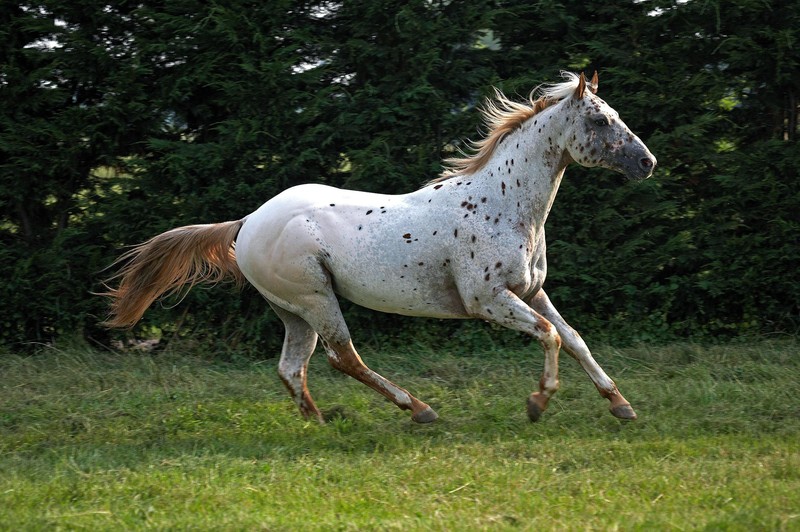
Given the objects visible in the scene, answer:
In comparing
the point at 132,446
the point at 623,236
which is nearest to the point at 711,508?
the point at 132,446

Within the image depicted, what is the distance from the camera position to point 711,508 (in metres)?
3.66

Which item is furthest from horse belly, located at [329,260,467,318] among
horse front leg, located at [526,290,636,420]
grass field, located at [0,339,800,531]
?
grass field, located at [0,339,800,531]

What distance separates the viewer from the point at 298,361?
564 centimetres

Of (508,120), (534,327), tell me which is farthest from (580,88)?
(534,327)

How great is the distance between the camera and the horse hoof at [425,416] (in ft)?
17.2

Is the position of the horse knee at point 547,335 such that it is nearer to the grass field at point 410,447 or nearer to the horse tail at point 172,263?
the grass field at point 410,447

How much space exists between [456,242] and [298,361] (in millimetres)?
1341

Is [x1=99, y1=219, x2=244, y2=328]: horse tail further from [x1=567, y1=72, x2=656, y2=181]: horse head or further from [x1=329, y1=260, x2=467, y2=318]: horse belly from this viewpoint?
[x1=567, y1=72, x2=656, y2=181]: horse head

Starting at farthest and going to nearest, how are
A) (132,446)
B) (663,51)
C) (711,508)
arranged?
(663,51), (132,446), (711,508)

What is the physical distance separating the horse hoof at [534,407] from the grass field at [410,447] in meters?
0.08

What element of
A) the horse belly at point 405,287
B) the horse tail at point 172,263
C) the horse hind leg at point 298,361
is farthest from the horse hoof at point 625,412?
the horse tail at point 172,263

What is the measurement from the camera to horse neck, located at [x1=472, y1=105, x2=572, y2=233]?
17.0ft

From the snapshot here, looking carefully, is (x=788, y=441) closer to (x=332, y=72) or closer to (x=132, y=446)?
(x=132, y=446)

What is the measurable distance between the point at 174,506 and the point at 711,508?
2.30m
